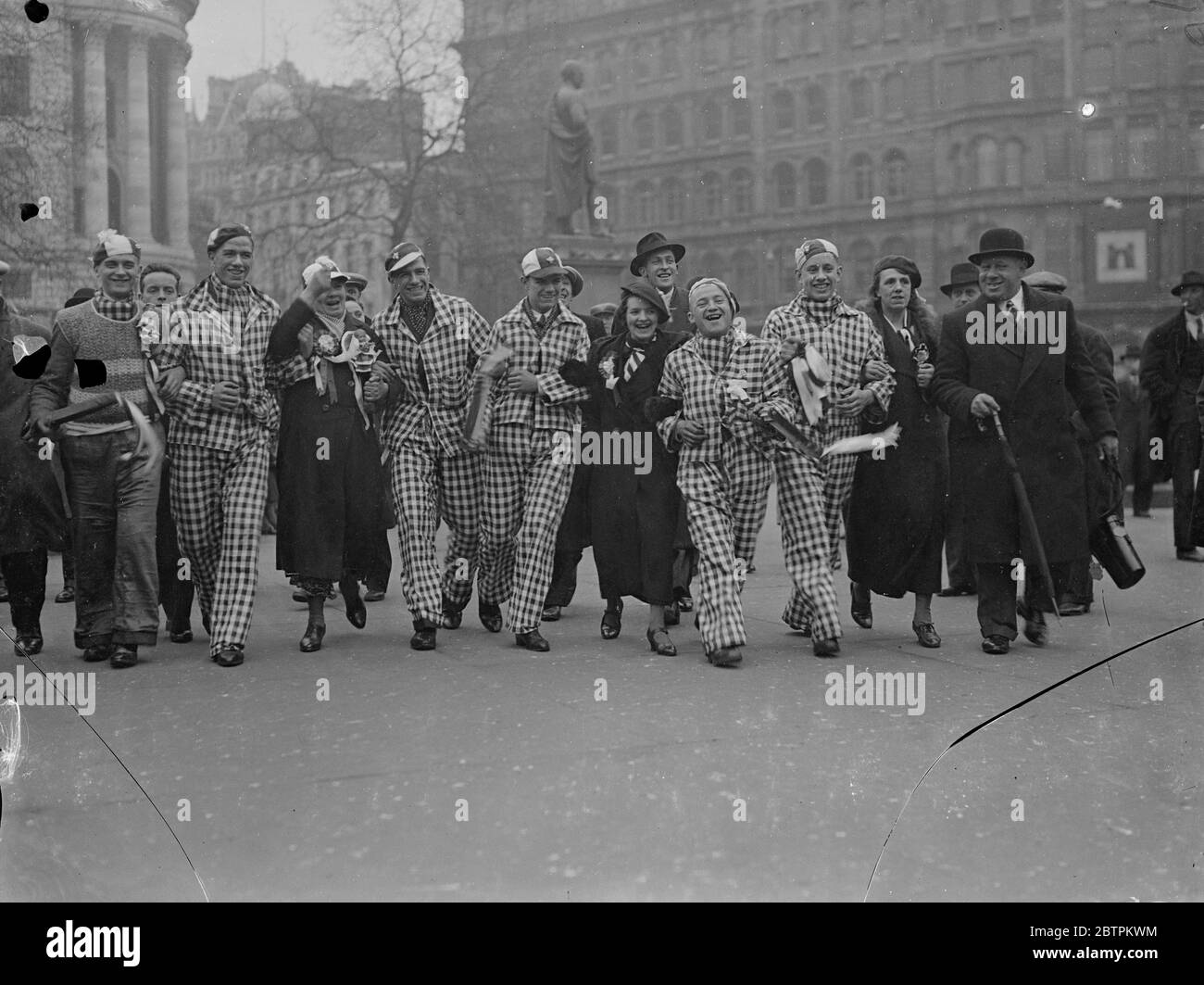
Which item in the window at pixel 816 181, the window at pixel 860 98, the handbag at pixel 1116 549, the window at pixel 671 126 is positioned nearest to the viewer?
the window at pixel 860 98

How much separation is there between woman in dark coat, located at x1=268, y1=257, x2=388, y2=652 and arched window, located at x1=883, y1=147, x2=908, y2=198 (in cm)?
258

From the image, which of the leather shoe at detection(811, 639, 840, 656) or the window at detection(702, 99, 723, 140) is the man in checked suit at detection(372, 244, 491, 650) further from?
the leather shoe at detection(811, 639, 840, 656)

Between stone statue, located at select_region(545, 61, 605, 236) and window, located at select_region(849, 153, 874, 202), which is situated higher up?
stone statue, located at select_region(545, 61, 605, 236)

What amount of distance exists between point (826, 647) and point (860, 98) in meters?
2.41

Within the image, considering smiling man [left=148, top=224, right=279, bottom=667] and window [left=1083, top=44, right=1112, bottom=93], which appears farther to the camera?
smiling man [left=148, top=224, right=279, bottom=667]

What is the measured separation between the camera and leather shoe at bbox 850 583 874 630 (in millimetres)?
7941

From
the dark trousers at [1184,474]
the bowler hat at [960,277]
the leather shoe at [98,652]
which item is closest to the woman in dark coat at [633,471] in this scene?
the bowler hat at [960,277]

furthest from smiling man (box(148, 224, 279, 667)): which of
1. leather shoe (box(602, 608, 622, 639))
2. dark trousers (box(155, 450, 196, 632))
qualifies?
leather shoe (box(602, 608, 622, 639))

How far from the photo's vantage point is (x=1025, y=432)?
23.5ft

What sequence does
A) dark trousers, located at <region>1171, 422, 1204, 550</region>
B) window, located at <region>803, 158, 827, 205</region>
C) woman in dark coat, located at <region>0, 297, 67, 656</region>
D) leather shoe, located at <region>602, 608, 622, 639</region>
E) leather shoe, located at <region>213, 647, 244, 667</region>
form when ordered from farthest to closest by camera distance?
dark trousers, located at <region>1171, 422, 1204, 550</region>
leather shoe, located at <region>602, 608, 622, 639</region>
window, located at <region>803, 158, 827, 205</region>
leather shoe, located at <region>213, 647, 244, 667</region>
woman in dark coat, located at <region>0, 297, 67, 656</region>

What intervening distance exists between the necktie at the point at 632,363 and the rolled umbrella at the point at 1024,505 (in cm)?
172

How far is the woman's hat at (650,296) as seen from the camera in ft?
24.7

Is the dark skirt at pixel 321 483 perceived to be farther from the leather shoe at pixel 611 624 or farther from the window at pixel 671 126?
the window at pixel 671 126

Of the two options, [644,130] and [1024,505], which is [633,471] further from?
[644,130]
